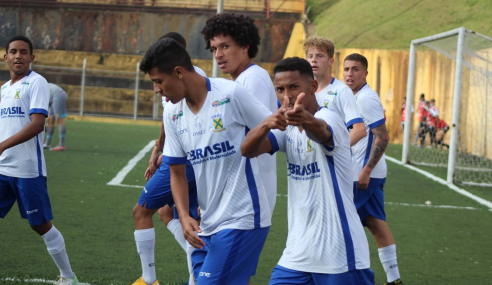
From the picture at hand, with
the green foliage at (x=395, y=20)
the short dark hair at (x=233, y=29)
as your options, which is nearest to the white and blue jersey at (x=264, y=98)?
the short dark hair at (x=233, y=29)

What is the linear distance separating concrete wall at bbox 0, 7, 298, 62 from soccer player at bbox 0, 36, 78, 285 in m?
28.4

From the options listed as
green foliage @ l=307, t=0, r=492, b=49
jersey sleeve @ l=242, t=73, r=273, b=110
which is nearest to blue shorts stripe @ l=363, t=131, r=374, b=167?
jersey sleeve @ l=242, t=73, r=273, b=110

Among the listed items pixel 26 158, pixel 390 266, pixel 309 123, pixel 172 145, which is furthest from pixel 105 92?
pixel 309 123

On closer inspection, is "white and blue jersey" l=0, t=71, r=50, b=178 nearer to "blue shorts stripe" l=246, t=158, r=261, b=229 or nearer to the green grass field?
the green grass field

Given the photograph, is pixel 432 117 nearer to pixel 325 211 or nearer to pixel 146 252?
pixel 146 252

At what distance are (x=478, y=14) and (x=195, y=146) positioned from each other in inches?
1102

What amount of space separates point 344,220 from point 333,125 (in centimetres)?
52

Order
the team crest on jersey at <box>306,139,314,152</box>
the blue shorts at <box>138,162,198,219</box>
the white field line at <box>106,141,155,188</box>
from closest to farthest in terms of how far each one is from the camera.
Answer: the team crest on jersey at <box>306,139,314,152</box>
the blue shorts at <box>138,162,198,219</box>
the white field line at <box>106,141,155,188</box>

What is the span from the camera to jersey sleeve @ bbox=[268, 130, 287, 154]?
3567 mm

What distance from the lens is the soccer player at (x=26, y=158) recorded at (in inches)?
209

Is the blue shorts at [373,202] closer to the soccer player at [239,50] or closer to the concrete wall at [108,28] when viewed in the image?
the soccer player at [239,50]

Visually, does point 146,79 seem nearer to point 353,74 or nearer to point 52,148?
point 52,148

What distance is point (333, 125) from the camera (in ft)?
10.9

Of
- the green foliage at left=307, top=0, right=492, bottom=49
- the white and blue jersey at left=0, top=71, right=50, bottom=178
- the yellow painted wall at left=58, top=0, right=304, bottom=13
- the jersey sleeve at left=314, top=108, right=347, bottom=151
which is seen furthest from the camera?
the yellow painted wall at left=58, top=0, right=304, bottom=13
